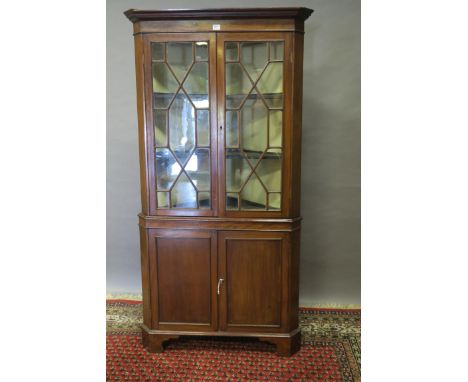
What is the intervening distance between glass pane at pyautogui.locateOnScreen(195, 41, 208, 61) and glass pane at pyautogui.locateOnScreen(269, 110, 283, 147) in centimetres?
49

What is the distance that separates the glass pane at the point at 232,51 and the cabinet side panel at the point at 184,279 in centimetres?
105

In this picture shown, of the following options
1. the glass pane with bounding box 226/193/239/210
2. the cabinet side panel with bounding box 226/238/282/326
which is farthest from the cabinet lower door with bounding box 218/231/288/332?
the glass pane with bounding box 226/193/239/210

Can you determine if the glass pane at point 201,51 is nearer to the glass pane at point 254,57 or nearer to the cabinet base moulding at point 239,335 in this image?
the glass pane at point 254,57

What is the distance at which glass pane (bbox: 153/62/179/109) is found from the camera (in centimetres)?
209

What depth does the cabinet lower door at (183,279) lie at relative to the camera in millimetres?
2156

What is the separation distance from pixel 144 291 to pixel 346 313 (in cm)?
153

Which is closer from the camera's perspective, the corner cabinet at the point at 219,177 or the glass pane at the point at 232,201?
the corner cabinet at the point at 219,177

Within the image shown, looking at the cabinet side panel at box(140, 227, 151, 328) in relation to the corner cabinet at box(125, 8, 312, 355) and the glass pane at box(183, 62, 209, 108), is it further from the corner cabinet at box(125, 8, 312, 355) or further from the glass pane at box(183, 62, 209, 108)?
the glass pane at box(183, 62, 209, 108)

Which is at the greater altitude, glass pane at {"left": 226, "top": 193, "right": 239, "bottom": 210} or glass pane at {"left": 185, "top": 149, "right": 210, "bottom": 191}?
glass pane at {"left": 185, "top": 149, "right": 210, "bottom": 191}

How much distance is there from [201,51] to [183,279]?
1337 millimetres

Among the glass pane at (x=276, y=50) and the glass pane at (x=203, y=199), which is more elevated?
the glass pane at (x=276, y=50)

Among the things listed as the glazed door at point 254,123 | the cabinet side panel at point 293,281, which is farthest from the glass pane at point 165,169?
the cabinet side panel at point 293,281

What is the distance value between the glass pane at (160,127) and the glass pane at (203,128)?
0.20 m

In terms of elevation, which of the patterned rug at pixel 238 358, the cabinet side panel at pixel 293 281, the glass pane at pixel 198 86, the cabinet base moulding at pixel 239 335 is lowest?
the patterned rug at pixel 238 358
